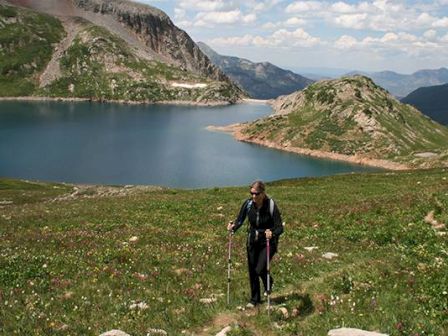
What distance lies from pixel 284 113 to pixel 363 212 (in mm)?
173011

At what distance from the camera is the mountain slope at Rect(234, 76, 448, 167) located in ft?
529

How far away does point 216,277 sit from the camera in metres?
16.6

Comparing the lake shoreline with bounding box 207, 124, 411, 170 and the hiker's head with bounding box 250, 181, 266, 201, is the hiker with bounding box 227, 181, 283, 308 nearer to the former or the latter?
the hiker's head with bounding box 250, 181, 266, 201

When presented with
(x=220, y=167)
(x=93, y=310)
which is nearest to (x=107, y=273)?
(x=93, y=310)

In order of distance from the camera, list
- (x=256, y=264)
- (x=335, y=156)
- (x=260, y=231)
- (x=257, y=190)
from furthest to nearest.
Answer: (x=335, y=156), (x=256, y=264), (x=260, y=231), (x=257, y=190)

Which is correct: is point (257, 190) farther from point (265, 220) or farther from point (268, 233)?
point (268, 233)

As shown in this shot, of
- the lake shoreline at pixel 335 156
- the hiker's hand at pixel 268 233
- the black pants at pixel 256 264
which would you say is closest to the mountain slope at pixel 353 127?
the lake shoreline at pixel 335 156

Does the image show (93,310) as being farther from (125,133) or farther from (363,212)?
(125,133)

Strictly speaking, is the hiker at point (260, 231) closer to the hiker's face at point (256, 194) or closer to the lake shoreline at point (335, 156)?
the hiker's face at point (256, 194)

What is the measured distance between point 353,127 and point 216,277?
163392 millimetres

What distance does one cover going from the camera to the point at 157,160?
13012 cm

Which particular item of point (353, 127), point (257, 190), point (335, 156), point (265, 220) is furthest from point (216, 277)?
point (353, 127)

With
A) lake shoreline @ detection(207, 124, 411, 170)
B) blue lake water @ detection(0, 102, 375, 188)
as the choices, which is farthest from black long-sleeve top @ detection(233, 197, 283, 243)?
lake shoreline @ detection(207, 124, 411, 170)

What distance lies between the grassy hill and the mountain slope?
418 ft
